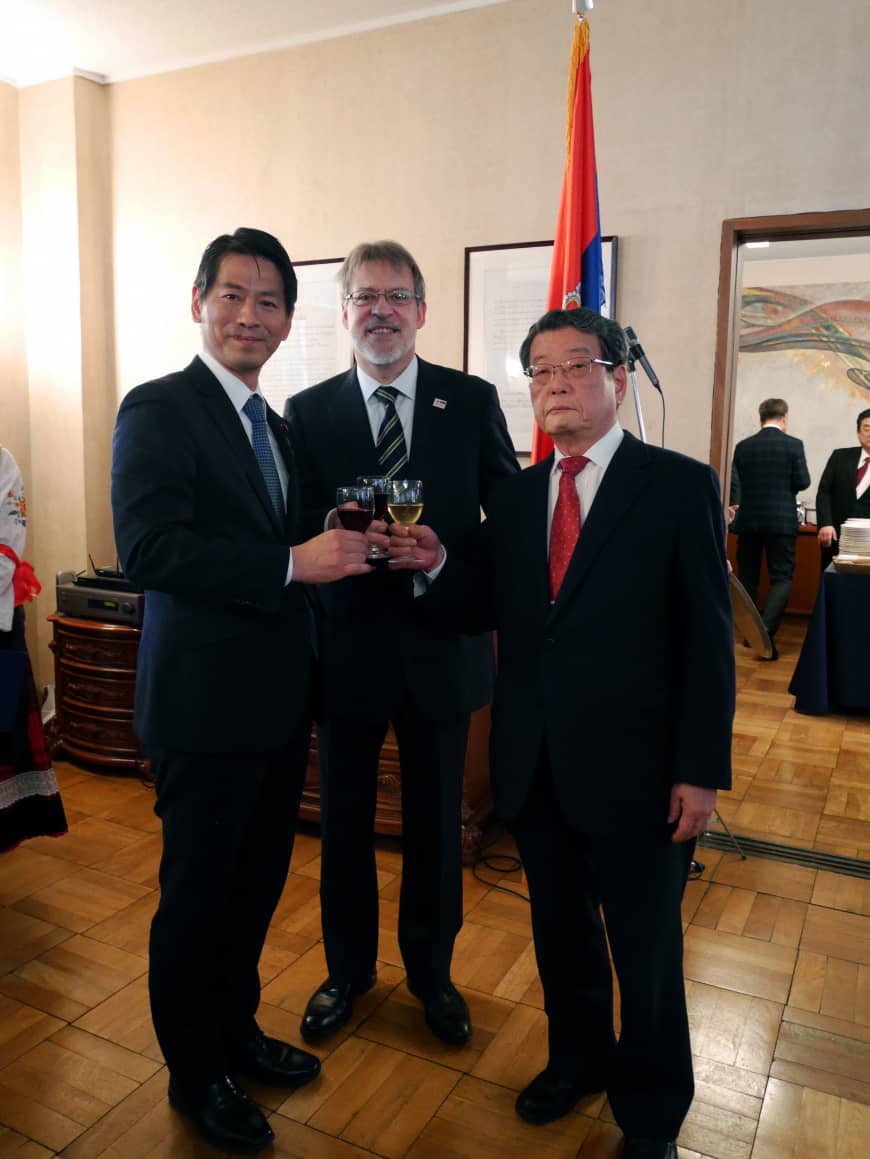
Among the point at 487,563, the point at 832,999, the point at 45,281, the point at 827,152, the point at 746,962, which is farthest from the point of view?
the point at 45,281

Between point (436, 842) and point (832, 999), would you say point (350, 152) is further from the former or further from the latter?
point (832, 999)

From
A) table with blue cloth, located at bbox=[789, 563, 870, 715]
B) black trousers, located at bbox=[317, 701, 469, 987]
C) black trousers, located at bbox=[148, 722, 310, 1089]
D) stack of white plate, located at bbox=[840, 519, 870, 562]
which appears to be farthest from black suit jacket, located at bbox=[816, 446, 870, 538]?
black trousers, located at bbox=[148, 722, 310, 1089]

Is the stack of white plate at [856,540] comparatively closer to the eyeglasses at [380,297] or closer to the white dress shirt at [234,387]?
the eyeglasses at [380,297]

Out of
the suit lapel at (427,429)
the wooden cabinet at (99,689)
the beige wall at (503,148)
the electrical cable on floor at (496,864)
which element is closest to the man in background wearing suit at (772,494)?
the beige wall at (503,148)

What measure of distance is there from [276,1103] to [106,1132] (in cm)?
33

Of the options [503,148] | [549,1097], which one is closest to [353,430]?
[549,1097]

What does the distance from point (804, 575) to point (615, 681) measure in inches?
265

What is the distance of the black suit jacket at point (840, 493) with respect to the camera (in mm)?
5854

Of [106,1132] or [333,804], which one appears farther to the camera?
[333,804]

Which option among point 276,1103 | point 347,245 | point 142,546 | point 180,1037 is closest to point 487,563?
point 142,546

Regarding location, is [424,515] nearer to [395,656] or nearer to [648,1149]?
[395,656]

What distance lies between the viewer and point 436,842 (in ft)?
6.97

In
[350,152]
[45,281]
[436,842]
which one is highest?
[350,152]

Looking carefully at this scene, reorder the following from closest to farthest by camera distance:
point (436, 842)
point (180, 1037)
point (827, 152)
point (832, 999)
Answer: point (180, 1037), point (436, 842), point (832, 999), point (827, 152)
